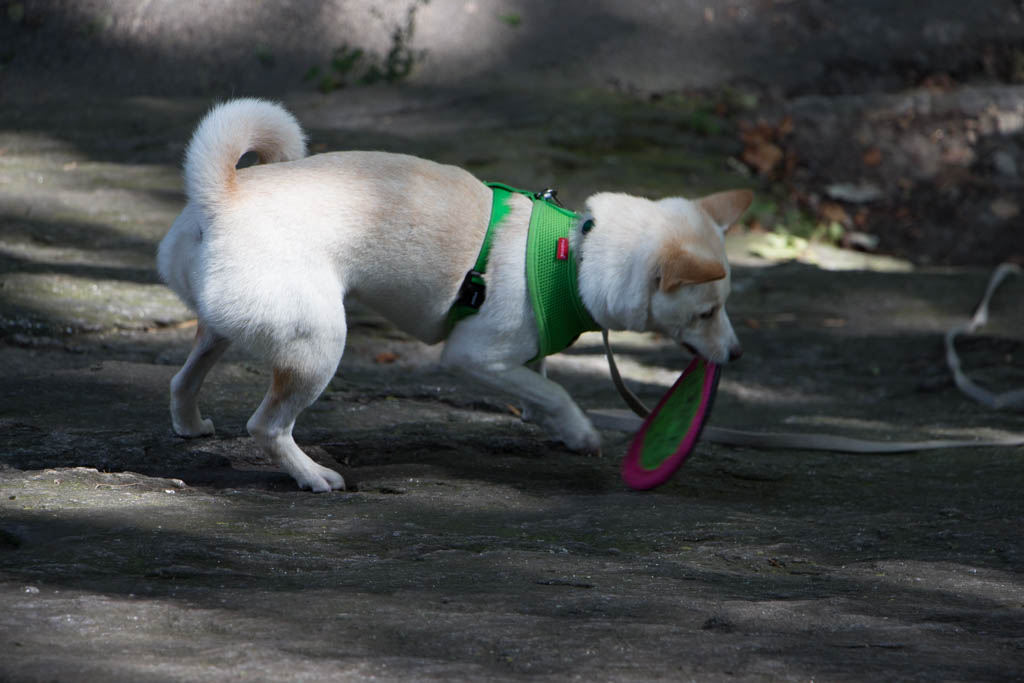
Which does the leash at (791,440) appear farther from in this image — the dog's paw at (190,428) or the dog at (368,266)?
the dog's paw at (190,428)

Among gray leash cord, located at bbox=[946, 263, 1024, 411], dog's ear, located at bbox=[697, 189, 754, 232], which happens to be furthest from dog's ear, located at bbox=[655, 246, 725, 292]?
gray leash cord, located at bbox=[946, 263, 1024, 411]

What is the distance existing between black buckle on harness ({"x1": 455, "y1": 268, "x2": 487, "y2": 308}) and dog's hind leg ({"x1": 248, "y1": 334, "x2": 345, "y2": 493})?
489 mm

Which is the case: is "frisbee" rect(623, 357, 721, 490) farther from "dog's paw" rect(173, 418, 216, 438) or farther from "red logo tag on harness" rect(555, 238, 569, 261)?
"dog's paw" rect(173, 418, 216, 438)

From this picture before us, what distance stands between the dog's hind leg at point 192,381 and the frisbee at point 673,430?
152cm

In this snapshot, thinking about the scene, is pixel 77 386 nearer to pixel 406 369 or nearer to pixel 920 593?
pixel 406 369

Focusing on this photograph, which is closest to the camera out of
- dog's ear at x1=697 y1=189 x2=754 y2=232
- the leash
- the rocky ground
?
the rocky ground

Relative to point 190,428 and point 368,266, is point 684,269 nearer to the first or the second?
point 368,266

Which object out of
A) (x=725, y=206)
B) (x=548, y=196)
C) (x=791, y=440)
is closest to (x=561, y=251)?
(x=548, y=196)

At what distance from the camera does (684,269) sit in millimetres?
3572

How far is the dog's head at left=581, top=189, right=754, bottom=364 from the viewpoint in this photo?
364 centimetres

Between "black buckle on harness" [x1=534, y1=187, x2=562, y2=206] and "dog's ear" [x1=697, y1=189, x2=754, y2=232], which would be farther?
"dog's ear" [x1=697, y1=189, x2=754, y2=232]

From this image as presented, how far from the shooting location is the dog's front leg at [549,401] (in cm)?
381

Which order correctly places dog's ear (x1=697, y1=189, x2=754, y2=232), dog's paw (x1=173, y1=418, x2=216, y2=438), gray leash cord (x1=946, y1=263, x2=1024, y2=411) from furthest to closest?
gray leash cord (x1=946, y1=263, x2=1024, y2=411) → dog's ear (x1=697, y1=189, x2=754, y2=232) → dog's paw (x1=173, y1=418, x2=216, y2=438)

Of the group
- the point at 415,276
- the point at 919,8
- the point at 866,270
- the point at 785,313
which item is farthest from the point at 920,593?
the point at 919,8
